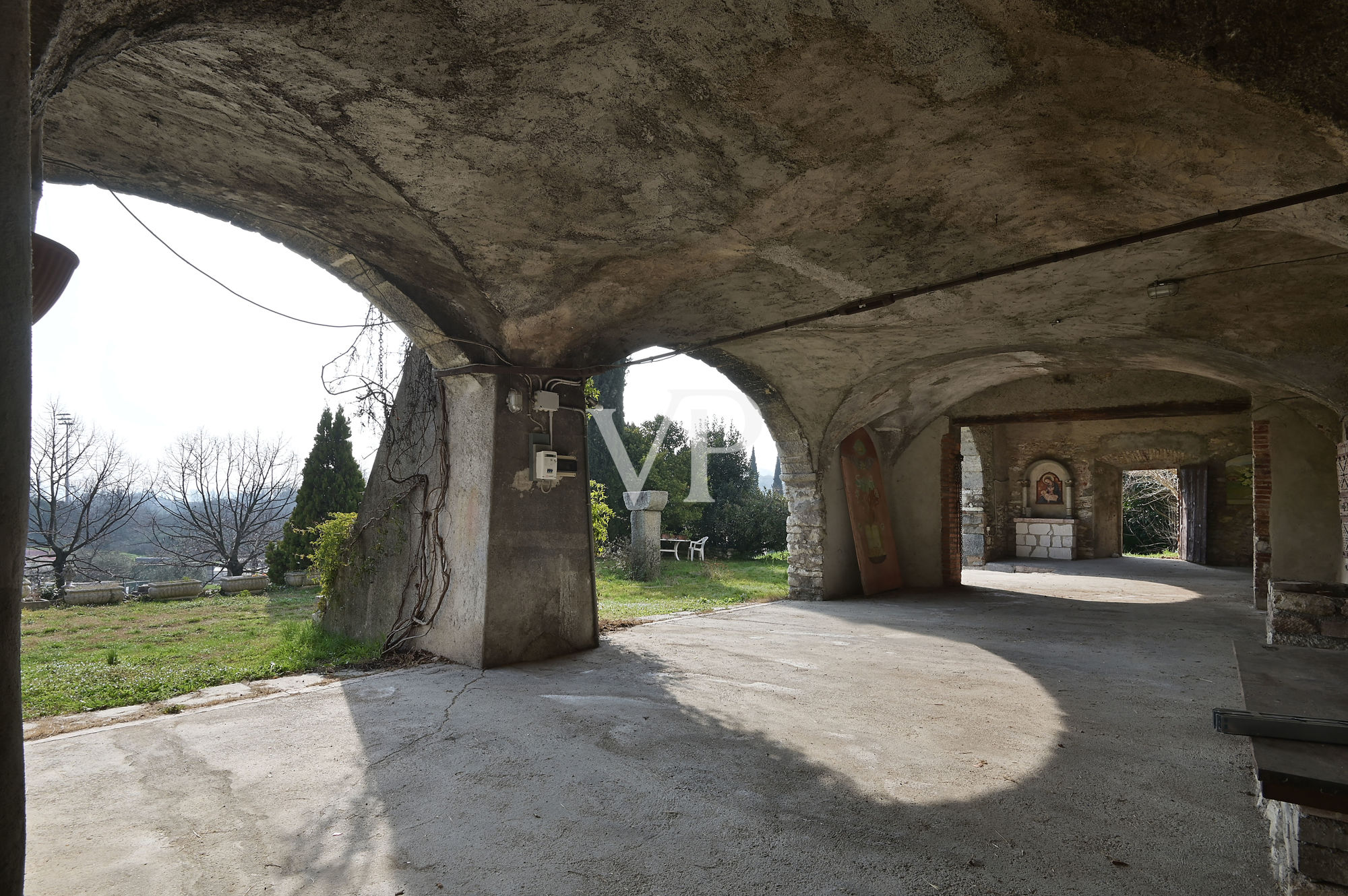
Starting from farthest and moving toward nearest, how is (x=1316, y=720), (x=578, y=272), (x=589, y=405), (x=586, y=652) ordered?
1. (x=589, y=405)
2. (x=586, y=652)
3. (x=578, y=272)
4. (x=1316, y=720)

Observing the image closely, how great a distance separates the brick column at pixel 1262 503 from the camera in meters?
8.12

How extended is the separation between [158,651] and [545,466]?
3.66 meters

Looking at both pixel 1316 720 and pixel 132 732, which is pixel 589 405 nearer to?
pixel 132 732

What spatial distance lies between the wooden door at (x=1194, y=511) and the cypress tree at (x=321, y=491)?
55.7 feet

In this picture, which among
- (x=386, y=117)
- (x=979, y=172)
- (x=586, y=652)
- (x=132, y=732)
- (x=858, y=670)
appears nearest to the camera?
(x=386, y=117)

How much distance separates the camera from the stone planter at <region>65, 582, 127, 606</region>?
10258 mm

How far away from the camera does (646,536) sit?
40.0 feet

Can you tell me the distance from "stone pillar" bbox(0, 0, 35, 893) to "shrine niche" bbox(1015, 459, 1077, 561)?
16.9 m

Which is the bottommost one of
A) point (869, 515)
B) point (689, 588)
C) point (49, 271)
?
point (689, 588)

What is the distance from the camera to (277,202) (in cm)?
374

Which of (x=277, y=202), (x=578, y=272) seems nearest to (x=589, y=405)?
(x=578, y=272)

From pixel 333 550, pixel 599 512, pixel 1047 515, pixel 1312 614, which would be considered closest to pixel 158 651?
pixel 333 550

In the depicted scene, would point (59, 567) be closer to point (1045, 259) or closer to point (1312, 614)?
point (1045, 259)

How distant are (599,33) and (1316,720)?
9.79 feet
